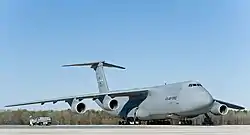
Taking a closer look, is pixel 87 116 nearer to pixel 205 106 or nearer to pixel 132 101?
pixel 132 101

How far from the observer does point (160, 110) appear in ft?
138

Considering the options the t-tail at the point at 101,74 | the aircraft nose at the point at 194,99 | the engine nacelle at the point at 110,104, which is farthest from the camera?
the t-tail at the point at 101,74

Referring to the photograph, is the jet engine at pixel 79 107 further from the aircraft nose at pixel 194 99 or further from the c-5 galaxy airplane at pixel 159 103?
the aircraft nose at pixel 194 99

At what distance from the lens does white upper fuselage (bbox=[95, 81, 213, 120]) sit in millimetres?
38531

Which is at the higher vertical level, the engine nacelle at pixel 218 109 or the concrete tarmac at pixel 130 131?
the engine nacelle at pixel 218 109

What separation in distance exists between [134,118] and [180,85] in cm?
678

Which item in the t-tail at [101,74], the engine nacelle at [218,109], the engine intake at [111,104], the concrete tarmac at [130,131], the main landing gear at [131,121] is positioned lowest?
the concrete tarmac at [130,131]

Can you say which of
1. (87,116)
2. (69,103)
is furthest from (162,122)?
(87,116)

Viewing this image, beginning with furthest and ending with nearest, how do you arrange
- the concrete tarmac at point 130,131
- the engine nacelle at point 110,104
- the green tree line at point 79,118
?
the green tree line at point 79,118 < the engine nacelle at point 110,104 < the concrete tarmac at point 130,131

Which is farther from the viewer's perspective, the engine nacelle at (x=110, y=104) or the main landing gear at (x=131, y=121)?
the main landing gear at (x=131, y=121)

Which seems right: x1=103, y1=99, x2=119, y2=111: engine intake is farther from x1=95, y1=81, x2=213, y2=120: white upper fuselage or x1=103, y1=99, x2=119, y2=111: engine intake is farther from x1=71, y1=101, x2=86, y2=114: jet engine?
x1=95, y1=81, x2=213, y2=120: white upper fuselage

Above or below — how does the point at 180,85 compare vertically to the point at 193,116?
above

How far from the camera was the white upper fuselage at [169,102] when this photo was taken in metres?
38.5

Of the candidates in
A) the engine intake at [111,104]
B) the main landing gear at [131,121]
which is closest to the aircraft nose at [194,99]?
the engine intake at [111,104]
